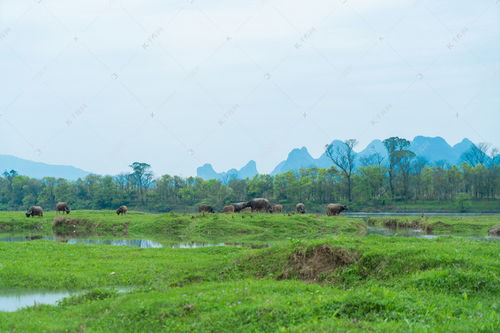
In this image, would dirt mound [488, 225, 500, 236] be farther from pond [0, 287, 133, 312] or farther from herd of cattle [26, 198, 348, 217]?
pond [0, 287, 133, 312]

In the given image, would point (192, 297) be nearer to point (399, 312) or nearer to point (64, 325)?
point (64, 325)

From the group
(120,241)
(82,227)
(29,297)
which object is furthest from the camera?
(82,227)

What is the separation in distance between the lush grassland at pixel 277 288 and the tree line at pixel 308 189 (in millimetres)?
80550

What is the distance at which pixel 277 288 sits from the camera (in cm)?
1274

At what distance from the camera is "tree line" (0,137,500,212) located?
325 feet

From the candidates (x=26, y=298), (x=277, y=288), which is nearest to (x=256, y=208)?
(x=26, y=298)

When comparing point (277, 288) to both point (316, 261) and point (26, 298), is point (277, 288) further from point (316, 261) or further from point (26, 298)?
point (26, 298)

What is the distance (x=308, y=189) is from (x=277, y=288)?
93.5 meters

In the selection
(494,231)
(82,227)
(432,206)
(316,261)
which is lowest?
(432,206)

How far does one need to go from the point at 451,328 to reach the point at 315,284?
18.8 ft

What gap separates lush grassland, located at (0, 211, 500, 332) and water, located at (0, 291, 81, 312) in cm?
70

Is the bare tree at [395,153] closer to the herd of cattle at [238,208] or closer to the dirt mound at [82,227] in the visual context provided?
the herd of cattle at [238,208]

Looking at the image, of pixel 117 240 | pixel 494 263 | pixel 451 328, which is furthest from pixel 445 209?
pixel 451 328

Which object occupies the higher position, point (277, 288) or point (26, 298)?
point (277, 288)
